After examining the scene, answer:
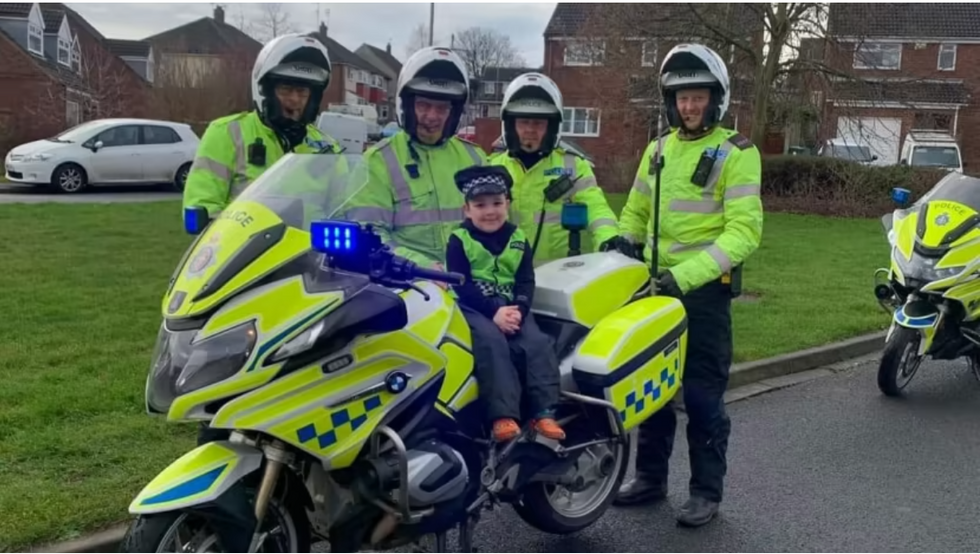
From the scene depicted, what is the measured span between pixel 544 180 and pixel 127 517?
96.2 inches

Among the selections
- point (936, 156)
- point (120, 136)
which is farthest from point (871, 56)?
point (120, 136)

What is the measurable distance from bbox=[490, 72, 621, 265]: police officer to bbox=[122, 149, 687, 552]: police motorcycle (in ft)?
4.00

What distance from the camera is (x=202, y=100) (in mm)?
33062

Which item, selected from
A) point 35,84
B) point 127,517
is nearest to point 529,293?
point 127,517

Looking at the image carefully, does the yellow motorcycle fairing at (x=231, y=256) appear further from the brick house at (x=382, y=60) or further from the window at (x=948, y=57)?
the brick house at (x=382, y=60)

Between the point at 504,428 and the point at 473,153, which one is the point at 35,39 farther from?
the point at 504,428

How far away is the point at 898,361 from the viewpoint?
6.98 m

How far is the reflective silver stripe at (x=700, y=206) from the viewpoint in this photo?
4.52 metres

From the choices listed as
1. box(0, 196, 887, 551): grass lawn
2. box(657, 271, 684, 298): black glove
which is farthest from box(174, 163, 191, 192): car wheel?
box(657, 271, 684, 298): black glove

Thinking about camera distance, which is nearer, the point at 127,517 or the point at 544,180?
the point at 127,517

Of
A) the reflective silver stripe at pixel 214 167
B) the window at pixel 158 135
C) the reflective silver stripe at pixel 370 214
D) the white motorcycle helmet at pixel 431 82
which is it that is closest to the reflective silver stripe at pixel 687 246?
the white motorcycle helmet at pixel 431 82

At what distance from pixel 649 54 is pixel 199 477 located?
72.7 ft

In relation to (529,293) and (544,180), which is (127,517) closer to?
(529,293)

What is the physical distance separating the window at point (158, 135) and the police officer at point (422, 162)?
1790 cm
